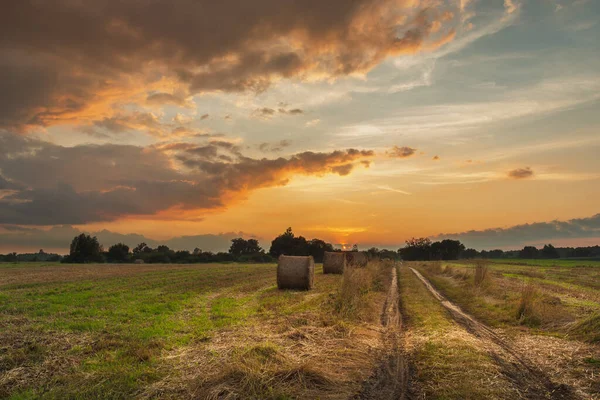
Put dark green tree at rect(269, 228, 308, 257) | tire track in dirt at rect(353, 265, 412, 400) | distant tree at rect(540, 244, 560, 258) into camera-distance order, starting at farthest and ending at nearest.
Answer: distant tree at rect(540, 244, 560, 258) → dark green tree at rect(269, 228, 308, 257) → tire track in dirt at rect(353, 265, 412, 400)

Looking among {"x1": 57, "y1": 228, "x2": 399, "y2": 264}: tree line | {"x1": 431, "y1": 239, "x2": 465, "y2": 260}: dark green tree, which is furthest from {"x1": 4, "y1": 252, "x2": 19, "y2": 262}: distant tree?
{"x1": 431, "y1": 239, "x2": 465, "y2": 260}: dark green tree

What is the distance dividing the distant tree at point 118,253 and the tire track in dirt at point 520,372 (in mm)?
92388

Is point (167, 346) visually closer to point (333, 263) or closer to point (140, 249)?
point (333, 263)

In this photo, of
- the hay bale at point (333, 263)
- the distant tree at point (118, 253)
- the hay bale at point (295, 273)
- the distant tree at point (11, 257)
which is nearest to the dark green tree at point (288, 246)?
the distant tree at point (118, 253)

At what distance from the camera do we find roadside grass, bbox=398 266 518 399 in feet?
25.8

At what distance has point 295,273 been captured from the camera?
25.0 metres

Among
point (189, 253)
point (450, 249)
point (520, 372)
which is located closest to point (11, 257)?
point (189, 253)

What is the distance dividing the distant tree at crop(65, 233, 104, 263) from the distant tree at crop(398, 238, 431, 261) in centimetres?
13643

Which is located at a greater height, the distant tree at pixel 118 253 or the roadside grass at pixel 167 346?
the distant tree at pixel 118 253

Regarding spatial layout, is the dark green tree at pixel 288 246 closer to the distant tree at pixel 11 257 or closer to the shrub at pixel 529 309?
the distant tree at pixel 11 257

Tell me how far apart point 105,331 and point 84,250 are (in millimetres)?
79340

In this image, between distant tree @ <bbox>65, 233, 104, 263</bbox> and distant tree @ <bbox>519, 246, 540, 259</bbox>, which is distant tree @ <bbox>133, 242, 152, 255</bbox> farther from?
distant tree @ <bbox>519, 246, 540, 259</bbox>

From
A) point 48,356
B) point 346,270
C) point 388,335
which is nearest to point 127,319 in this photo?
point 48,356

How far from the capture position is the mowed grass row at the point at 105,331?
809cm
